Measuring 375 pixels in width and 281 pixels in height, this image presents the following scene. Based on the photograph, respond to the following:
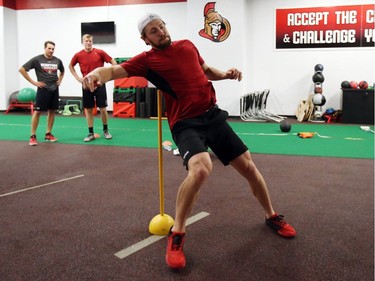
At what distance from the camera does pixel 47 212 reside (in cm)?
291

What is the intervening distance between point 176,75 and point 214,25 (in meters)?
7.54

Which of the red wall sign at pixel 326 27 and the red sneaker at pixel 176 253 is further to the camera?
the red wall sign at pixel 326 27

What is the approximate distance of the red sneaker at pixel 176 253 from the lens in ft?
6.48

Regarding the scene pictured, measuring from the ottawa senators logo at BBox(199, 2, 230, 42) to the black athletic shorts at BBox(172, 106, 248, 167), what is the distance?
740 cm

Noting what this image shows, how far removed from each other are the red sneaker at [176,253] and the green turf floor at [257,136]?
3343 millimetres

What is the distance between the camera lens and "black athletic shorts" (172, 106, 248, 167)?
2.21 m

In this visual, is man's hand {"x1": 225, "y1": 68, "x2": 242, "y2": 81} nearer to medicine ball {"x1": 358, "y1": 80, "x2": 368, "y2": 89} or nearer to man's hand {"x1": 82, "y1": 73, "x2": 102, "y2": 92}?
man's hand {"x1": 82, "y1": 73, "x2": 102, "y2": 92}

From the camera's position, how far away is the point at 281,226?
244 cm

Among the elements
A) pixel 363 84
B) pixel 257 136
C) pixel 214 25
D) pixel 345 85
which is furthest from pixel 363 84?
pixel 214 25

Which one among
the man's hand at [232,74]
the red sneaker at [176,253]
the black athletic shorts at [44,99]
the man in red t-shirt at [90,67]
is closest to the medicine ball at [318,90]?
the man in red t-shirt at [90,67]

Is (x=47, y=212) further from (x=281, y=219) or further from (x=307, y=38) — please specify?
(x=307, y=38)

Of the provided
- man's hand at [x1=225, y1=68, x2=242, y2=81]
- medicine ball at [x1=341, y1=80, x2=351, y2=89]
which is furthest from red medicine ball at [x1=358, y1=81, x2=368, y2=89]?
man's hand at [x1=225, y1=68, x2=242, y2=81]

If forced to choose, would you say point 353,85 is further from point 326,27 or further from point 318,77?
point 326,27

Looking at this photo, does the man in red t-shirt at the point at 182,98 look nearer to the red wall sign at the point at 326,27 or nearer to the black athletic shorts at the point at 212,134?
the black athletic shorts at the point at 212,134
